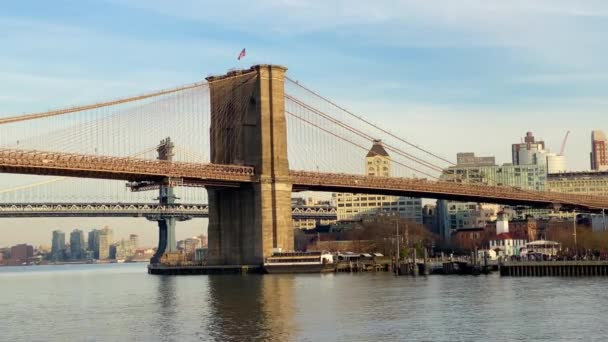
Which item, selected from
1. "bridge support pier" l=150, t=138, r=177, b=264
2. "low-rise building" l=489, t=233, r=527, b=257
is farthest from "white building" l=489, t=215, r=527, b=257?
"bridge support pier" l=150, t=138, r=177, b=264

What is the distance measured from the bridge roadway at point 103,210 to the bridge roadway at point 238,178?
52854mm

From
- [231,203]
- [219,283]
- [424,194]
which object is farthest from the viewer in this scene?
[424,194]

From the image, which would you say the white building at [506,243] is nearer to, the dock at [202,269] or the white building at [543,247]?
the white building at [543,247]

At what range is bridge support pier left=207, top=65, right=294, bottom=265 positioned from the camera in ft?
317

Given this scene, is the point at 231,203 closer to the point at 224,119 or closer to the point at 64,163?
the point at 224,119

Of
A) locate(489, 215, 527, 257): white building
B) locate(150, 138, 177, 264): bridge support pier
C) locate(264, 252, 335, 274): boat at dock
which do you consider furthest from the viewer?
locate(150, 138, 177, 264): bridge support pier

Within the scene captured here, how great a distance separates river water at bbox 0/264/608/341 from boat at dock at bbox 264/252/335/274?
793 inches

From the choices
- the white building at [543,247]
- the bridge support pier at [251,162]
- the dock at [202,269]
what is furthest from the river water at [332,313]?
the white building at [543,247]

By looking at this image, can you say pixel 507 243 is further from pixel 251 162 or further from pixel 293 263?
pixel 251 162

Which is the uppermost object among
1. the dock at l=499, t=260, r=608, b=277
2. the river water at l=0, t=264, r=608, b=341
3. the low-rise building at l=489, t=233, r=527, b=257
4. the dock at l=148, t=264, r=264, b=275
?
the low-rise building at l=489, t=233, r=527, b=257

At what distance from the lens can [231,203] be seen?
10025 centimetres

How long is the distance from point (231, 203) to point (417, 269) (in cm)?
2143

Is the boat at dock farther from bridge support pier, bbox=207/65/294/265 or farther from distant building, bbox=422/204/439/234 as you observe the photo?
distant building, bbox=422/204/439/234

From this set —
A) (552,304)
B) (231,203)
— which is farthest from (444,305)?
(231,203)
